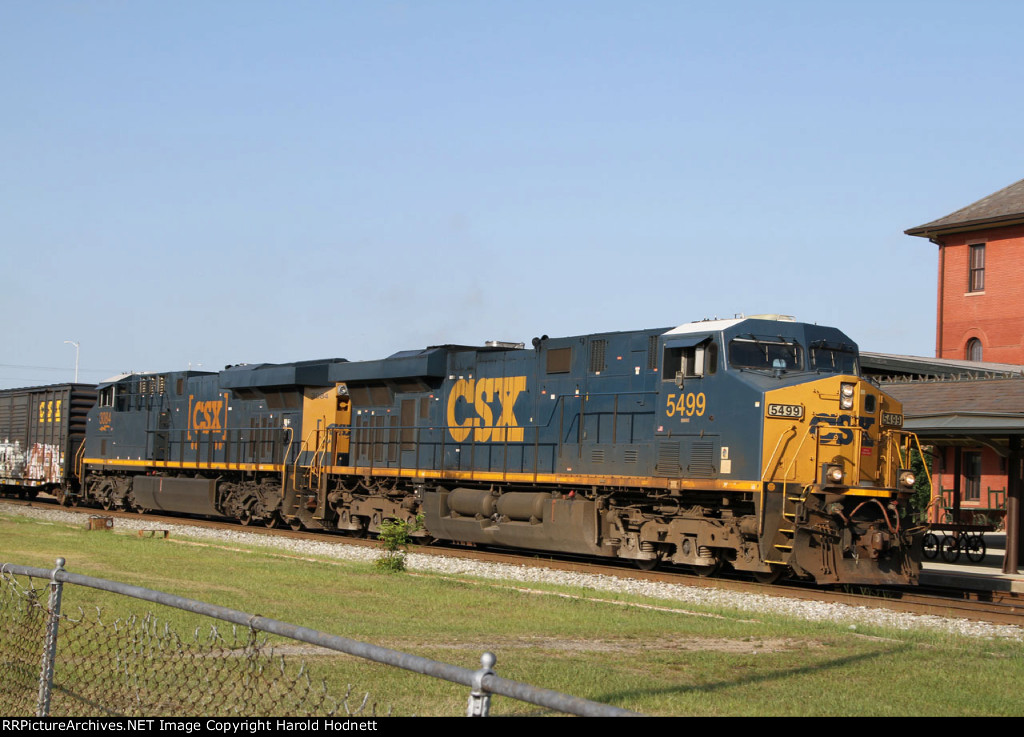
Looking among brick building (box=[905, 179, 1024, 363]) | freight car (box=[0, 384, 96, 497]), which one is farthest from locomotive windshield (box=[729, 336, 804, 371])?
brick building (box=[905, 179, 1024, 363])

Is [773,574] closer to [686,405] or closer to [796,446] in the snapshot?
[796,446]

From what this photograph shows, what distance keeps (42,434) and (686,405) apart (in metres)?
27.1

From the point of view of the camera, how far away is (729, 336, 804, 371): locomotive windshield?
16578mm

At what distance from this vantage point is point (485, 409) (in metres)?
21.3

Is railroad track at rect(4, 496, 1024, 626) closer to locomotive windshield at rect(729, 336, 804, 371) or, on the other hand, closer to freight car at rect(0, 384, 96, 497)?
locomotive windshield at rect(729, 336, 804, 371)

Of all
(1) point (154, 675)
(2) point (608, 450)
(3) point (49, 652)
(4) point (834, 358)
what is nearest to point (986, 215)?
(4) point (834, 358)

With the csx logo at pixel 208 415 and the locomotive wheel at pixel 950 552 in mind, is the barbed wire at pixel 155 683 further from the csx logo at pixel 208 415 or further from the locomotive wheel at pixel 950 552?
the csx logo at pixel 208 415

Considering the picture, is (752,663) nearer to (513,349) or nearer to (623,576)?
(623,576)

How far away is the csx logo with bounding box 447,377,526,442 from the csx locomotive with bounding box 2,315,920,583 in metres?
0.04

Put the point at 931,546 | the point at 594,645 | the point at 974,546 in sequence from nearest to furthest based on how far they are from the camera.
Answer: the point at 594,645 < the point at 974,546 < the point at 931,546

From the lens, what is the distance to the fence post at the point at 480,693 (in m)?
3.73

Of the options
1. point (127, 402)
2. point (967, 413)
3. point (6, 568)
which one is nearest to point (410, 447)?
point (967, 413)

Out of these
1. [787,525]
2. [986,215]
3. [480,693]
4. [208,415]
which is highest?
[986,215]

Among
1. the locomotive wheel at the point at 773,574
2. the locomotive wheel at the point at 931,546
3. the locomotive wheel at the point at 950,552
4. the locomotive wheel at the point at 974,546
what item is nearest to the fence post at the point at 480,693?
the locomotive wheel at the point at 773,574
